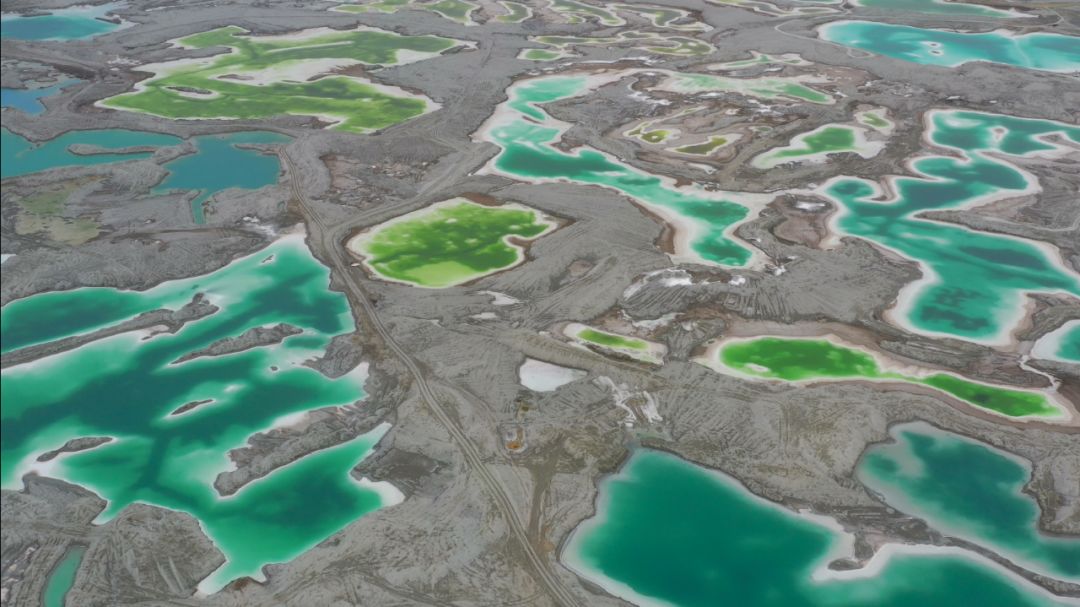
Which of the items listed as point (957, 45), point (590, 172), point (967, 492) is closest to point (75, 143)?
point (590, 172)

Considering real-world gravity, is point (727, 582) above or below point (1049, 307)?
below

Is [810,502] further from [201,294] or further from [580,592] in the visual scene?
[201,294]

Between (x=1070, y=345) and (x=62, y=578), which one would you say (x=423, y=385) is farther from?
(x=1070, y=345)

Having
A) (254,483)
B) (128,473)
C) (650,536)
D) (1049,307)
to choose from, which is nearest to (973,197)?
(1049,307)

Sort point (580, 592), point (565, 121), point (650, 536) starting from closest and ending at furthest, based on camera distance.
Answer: point (580, 592) → point (650, 536) → point (565, 121)

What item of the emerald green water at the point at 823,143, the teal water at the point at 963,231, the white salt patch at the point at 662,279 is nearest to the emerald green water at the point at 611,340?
the white salt patch at the point at 662,279

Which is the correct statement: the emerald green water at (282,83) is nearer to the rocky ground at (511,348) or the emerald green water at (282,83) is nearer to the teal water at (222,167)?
the rocky ground at (511,348)
